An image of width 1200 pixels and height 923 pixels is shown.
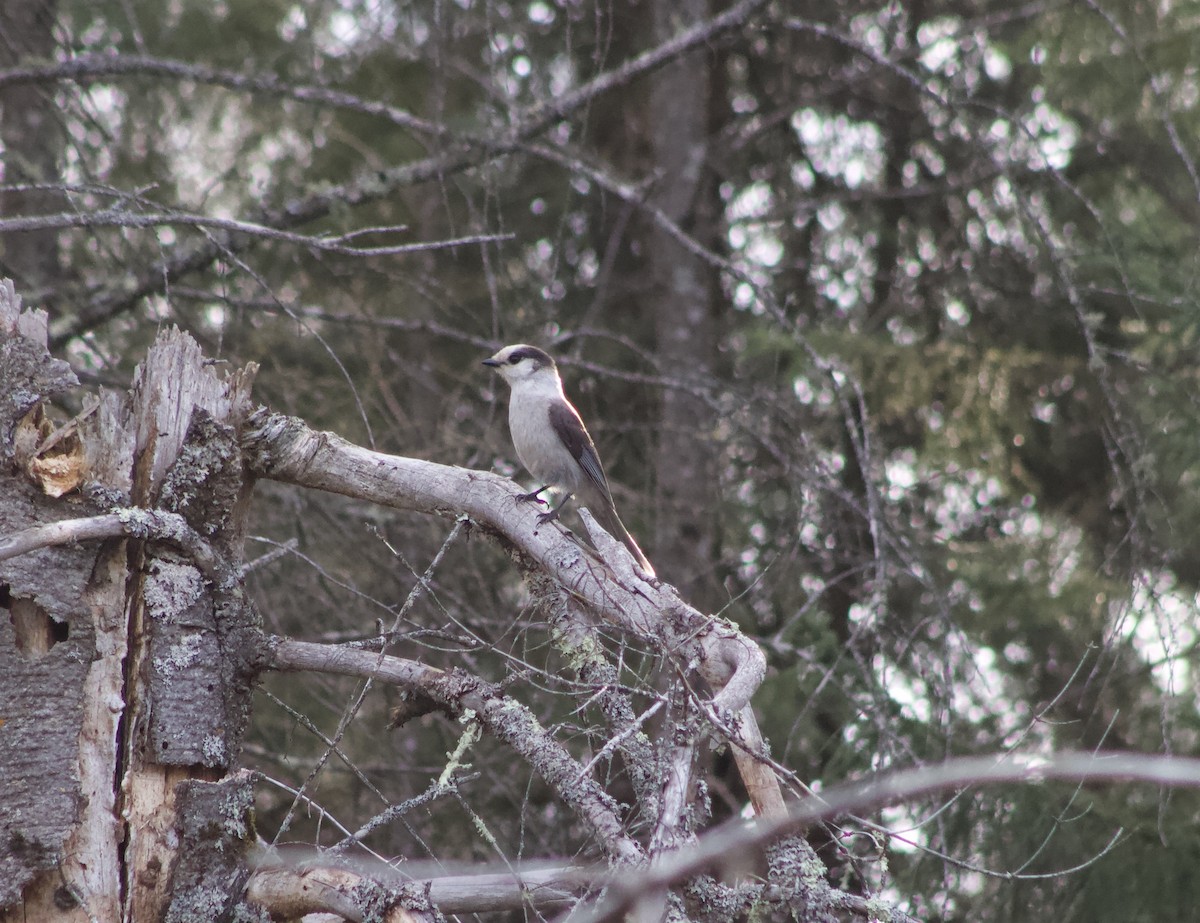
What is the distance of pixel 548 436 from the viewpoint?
16.5 ft

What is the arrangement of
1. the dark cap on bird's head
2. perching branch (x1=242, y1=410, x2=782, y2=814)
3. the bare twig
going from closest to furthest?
the bare twig
perching branch (x1=242, y1=410, x2=782, y2=814)
the dark cap on bird's head

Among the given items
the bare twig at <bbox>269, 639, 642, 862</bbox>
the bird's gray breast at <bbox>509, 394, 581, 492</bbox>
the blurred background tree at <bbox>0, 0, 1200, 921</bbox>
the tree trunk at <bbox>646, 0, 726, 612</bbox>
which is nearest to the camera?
the bare twig at <bbox>269, 639, 642, 862</bbox>

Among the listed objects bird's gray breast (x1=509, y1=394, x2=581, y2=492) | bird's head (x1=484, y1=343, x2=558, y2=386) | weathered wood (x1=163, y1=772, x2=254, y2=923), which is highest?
bird's head (x1=484, y1=343, x2=558, y2=386)

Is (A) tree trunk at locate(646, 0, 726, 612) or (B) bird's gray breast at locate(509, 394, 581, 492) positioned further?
(A) tree trunk at locate(646, 0, 726, 612)

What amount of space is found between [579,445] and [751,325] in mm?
→ 2735

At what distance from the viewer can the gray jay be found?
500 centimetres

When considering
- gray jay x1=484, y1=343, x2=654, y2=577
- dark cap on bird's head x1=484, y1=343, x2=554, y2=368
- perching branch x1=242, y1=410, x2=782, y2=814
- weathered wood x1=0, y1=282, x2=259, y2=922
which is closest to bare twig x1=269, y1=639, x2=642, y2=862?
weathered wood x1=0, y1=282, x2=259, y2=922

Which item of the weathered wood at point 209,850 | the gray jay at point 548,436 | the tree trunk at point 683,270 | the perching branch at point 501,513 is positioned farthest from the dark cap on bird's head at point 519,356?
the weathered wood at point 209,850

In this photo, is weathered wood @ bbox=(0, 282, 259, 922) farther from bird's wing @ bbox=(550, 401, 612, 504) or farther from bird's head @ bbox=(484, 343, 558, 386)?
bird's head @ bbox=(484, 343, 558, 386)

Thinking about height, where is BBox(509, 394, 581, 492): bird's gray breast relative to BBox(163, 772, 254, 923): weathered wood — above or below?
above

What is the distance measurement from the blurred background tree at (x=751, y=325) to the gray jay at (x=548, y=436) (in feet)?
0.50

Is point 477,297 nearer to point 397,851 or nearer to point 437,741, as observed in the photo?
point 437,741

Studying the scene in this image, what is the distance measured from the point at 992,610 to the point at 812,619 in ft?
5.15

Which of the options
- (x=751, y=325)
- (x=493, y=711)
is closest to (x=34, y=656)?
(x=493, y=711)
